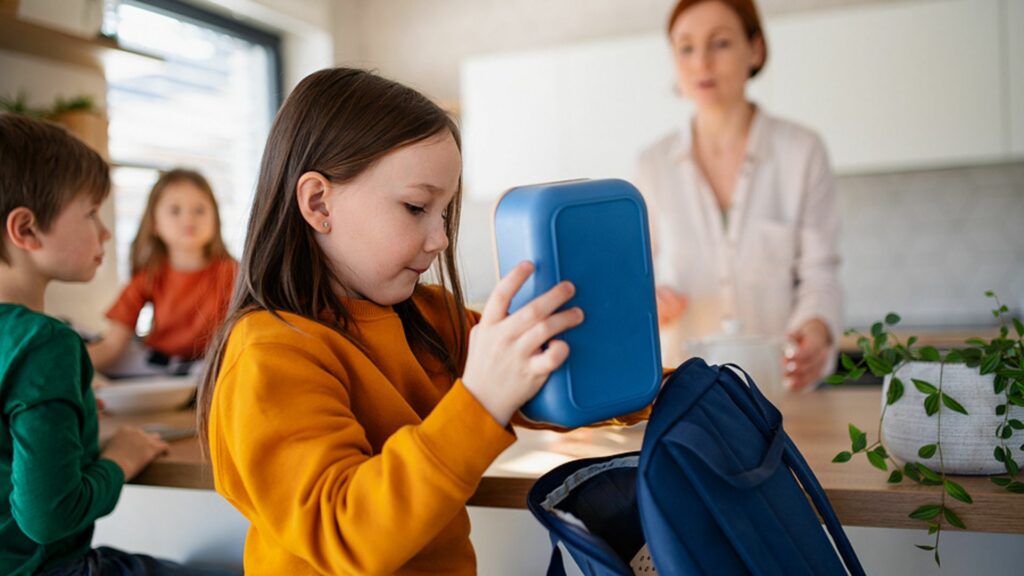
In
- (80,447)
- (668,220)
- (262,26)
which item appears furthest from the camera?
(262,26)

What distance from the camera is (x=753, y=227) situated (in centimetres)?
220

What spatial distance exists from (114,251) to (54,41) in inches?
30.3

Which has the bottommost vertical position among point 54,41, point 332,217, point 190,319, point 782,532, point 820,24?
point 782,532

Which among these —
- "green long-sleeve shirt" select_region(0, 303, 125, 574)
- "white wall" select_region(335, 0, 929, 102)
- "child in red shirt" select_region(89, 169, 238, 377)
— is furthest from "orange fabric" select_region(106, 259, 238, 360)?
"white wall" select_region(335, 0, 929, 102)

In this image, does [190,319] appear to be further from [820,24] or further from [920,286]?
[920,286]

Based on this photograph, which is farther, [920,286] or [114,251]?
[920,286]

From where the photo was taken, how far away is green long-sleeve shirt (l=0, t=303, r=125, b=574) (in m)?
1.09

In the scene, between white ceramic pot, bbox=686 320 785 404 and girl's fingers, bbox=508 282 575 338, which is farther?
white ceramic pot, bbox=686 320 785 404

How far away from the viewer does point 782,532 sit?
0.83 metres

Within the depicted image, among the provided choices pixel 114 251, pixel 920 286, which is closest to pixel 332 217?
pixel 114 251

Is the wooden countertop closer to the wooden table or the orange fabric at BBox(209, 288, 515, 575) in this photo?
the wooden table

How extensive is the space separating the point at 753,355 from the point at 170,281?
1.79 meters

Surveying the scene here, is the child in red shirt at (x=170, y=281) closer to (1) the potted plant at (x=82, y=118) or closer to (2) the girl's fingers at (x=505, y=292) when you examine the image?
(1) the potted plant at (x=82, y=118)

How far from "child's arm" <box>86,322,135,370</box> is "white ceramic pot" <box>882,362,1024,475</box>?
207 centimetres
